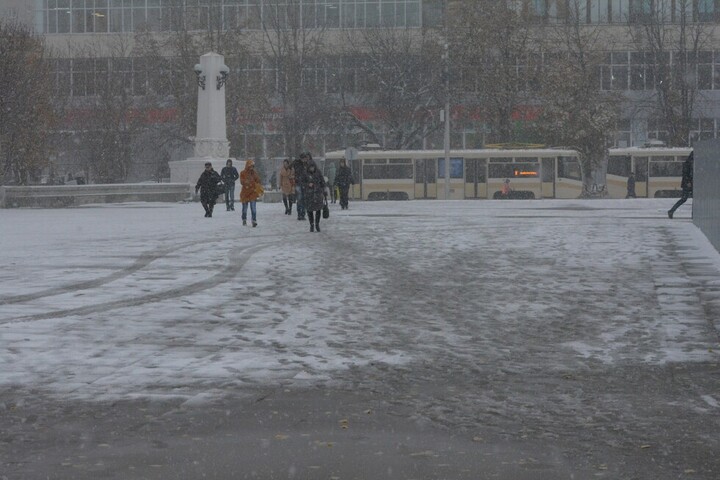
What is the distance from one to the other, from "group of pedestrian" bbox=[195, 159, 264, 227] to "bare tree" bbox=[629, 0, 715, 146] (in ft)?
107

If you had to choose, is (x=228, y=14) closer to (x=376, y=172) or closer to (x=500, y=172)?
(x=376, y=172)

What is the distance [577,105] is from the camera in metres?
69.6

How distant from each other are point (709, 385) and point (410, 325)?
388cm

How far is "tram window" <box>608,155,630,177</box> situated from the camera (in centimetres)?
6594

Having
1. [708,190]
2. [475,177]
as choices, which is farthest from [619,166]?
[708,190]

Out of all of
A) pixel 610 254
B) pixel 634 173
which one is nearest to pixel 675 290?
pixel 610 254

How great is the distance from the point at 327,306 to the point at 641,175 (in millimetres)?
52910

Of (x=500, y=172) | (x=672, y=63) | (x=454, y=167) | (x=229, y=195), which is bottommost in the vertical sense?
(x=229, y=195)

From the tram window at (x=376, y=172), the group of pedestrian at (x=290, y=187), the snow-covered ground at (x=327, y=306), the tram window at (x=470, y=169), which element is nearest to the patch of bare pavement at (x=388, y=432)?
the snow-covered ground at (x=327, y=306)

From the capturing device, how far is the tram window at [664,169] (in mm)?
64875

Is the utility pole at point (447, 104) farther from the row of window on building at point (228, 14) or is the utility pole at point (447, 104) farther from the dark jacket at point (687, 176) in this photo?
the dark jacket at point (687, 176)

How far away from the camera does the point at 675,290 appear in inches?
610

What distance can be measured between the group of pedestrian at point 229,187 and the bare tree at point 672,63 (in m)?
32.7

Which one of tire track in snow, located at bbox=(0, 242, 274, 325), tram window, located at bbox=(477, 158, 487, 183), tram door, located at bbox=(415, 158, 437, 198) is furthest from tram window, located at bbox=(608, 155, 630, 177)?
tire track in snow, located at bbox=(0, 242, 274, 325)
